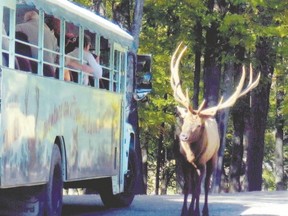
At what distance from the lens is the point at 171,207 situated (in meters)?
19.5

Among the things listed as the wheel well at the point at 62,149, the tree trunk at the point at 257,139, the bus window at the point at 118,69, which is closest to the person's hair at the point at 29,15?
the wheel well at the point at 62,149

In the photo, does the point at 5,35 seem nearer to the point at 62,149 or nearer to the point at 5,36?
the point at 5,36

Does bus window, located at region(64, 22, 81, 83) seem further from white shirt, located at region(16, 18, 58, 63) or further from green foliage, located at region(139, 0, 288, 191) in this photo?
green foliage, located at region(139, 0, 288, 191)

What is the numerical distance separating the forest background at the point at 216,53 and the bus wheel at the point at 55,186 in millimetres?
11678

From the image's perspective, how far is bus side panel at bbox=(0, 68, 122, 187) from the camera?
38.1 feet

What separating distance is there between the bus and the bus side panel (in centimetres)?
1

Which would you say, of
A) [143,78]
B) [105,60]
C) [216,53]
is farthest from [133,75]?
[216,53]

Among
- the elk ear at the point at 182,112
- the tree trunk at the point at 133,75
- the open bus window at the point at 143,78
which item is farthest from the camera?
the tree trunk at the point at 133,75

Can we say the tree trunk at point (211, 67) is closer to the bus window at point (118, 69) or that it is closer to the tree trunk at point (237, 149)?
the tree trunk at point (237, 149)

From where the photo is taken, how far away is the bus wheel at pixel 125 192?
18.9m

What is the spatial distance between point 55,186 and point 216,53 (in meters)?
18.1

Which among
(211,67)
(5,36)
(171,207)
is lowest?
(171,207)

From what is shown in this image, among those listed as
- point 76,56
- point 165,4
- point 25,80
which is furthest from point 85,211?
point 165,4

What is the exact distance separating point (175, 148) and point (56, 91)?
3956 mm
